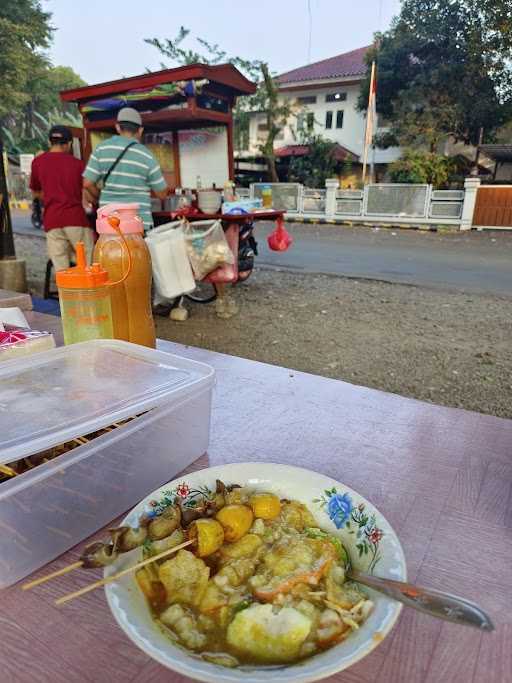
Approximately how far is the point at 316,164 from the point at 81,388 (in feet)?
66.9

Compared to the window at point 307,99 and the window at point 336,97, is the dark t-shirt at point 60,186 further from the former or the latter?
the window at point 307,99

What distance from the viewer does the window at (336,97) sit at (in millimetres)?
22125

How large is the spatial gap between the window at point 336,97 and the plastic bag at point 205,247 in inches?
824

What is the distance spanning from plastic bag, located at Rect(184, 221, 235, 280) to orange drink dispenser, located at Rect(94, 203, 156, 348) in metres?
3.30

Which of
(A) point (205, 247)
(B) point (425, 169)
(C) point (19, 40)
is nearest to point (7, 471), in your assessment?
(A) point (205, 247)

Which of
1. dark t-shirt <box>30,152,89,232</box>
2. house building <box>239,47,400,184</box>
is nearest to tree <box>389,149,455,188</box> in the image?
house building <box>239,47,400,184</box>

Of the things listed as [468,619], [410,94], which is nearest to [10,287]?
[468,619]

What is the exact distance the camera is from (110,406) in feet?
2.39

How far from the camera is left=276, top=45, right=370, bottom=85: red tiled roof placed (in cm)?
2156

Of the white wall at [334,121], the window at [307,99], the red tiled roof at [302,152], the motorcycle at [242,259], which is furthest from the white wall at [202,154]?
the window at [307,99]

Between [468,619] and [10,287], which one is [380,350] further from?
[468,619]

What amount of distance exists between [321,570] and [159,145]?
24.7 ft

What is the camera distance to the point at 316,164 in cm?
1959

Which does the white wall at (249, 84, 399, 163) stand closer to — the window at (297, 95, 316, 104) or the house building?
the house building
